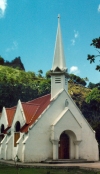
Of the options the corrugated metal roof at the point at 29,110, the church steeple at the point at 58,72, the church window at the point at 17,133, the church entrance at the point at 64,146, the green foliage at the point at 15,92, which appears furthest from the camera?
the green foliage at the point at 15,92

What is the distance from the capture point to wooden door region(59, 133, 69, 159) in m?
30.9

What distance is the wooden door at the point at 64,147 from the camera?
30.9 m

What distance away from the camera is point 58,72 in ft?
107

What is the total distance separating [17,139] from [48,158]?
12.2 feet

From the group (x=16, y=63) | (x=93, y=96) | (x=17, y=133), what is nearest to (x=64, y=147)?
(x=17, y=133)

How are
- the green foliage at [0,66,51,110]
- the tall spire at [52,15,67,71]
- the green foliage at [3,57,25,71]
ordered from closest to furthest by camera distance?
the tall spire at [52,15,67,71]
the green foliage at [0,66,51,110]
the green foliage at [3,57,25,71]

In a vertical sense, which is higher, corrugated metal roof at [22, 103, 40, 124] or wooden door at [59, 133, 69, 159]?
corrugated metal roof at [22, 103, 40, 124]

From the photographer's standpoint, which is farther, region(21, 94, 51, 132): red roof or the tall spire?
the tall spire

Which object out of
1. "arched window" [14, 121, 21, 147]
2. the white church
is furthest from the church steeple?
"arched window" [14, 121, 21, 147]

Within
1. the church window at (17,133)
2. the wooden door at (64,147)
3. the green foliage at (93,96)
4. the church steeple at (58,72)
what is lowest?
the wooden door at (64,147)

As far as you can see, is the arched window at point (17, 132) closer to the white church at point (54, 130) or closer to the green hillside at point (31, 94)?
the white church at point (54, 130)

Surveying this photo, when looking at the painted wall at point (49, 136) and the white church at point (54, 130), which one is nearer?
the painted wall at point (49, 136)

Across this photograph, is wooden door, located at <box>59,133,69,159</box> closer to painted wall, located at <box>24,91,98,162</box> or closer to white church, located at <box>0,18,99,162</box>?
white church, located at <box>0,18,99,162</box>

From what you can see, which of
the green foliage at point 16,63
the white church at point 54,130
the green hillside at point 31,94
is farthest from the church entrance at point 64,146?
the green foliage at point 16,63
